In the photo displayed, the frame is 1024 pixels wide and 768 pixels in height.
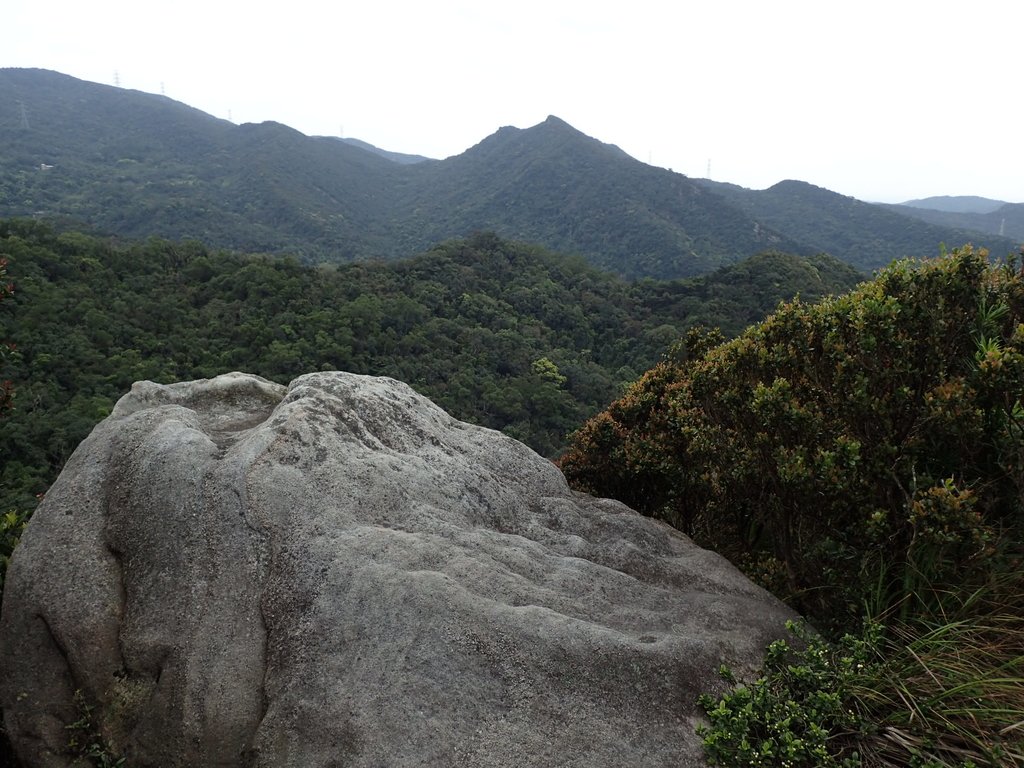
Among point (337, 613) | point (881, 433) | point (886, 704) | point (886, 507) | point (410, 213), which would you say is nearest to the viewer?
point (886, 704)

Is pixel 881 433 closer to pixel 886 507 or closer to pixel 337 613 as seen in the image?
pixel 886 507

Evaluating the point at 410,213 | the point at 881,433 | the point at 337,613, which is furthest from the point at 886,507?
the point at 410,213

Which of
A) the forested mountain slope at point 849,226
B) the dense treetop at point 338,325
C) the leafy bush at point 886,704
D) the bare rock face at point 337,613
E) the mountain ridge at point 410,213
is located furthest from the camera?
the mountain ridge at point 410,213

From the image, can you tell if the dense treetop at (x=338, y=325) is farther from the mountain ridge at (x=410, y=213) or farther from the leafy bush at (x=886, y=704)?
the mountain ridge at (x=410, y=213)

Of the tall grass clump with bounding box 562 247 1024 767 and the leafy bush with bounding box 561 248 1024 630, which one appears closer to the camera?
the tall grass clump with bounding box 562 247 1024 767

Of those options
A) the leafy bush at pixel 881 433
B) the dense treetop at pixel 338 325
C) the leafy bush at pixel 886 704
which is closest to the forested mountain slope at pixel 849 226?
the dense treetop at pixel 338 325

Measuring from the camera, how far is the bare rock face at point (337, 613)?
365 cm

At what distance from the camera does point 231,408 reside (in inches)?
264

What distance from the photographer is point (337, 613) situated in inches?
165

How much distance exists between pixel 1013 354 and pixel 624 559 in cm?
316

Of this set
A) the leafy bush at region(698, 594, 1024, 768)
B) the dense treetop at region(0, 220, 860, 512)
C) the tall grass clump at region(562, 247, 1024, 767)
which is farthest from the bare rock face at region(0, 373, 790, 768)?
the dense treetop at region(0, 220, 860, 512)

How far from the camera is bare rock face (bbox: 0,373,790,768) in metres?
3.65

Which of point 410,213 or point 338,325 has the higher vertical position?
point 410,213

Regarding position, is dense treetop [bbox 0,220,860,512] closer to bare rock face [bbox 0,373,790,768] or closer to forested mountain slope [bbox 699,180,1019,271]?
bare rock face [bbox 0,373,790,768]
